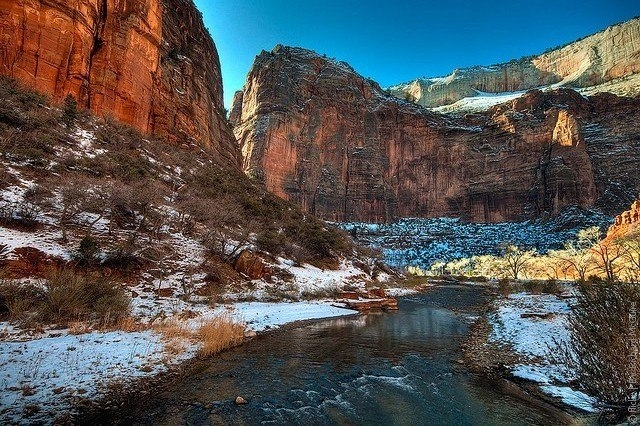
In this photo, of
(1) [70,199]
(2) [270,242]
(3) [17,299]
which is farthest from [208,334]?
(2) [270,242]

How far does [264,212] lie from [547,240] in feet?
272

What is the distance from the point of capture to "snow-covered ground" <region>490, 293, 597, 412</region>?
6352 millimetres

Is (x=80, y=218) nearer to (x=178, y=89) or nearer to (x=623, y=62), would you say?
(x=178, y=89)

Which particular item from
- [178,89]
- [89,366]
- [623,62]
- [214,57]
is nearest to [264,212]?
[178,89]

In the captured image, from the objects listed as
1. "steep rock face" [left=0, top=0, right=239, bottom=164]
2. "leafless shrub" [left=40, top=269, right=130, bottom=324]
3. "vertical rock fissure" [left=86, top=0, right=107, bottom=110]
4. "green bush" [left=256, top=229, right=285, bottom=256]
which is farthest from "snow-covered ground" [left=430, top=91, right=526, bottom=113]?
"leafless shrub" [left=40, top=269, right=130, bottom=324]

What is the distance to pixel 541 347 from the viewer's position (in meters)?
9.48

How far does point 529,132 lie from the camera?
113375 mm

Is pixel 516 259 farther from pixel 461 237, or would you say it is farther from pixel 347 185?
pixel 347 185

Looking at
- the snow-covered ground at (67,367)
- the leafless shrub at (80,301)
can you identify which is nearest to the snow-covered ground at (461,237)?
the leafless shrub at (80,301)

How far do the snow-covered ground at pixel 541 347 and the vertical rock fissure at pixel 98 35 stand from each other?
36.6 m

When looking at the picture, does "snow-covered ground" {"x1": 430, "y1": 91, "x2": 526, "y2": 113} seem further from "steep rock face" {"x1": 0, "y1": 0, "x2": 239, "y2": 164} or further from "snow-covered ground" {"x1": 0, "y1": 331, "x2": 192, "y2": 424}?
"snow-covered ground" {"x1": 0, "y1": 331, "x2": 192, "y2": 424}

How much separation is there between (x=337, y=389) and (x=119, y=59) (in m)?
37.8

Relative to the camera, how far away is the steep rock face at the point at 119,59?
26.6 metres

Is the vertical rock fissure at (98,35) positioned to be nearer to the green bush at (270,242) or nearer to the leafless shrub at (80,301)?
the green bush at (270,242)
